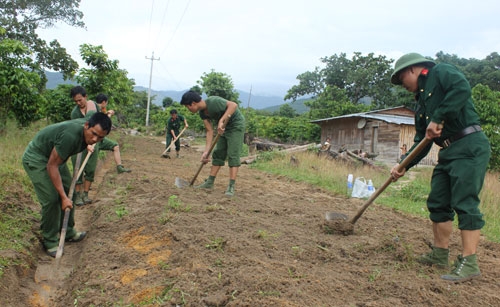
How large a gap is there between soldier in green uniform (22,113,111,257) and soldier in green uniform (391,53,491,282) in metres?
2.58

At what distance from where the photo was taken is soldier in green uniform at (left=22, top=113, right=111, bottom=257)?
3.09 m

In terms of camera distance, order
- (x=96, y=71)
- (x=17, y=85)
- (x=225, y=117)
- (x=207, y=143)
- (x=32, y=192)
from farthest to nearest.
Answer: (x=96, y=71), (x=17, y=85), (x=207, y=143), (x=225, y=117), (x=32, y=192)

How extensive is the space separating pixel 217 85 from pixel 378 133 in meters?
10.4

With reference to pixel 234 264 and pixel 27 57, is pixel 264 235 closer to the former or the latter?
pixel 234 264

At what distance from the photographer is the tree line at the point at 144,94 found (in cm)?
780

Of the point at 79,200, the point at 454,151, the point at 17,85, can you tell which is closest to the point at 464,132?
the point at 454,151

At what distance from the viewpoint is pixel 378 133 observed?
1962cm

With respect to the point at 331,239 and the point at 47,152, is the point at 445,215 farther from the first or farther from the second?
the point at 47,152

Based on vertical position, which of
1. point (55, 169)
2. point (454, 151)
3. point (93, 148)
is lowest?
point (55, 169)

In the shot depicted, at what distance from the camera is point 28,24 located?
21.5 metres

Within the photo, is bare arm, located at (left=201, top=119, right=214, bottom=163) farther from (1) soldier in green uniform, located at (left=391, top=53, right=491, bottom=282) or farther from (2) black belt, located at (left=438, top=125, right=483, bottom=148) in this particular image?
(2) black belt, located at (left=438, top=125, right=483, bottom=148)

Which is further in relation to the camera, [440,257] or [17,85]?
[17,85]

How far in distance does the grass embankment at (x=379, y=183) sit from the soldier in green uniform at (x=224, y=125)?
266cm

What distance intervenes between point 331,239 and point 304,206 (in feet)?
5.89
